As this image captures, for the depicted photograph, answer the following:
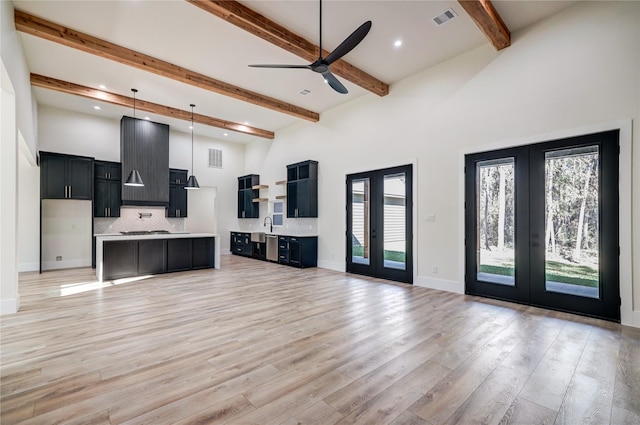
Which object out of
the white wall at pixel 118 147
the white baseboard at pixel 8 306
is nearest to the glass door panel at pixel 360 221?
the white wall at pixel 118 147

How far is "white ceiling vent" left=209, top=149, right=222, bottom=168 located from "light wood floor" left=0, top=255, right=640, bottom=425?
21.5ft

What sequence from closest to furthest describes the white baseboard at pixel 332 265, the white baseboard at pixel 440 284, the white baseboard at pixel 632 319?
the white baseboard at pixel 632 319 → the white baseboard at pixel 440 284 → the white baseboard at pixel 332 265

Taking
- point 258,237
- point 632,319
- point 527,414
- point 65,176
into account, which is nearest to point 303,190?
point 258,237

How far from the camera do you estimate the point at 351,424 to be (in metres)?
1.81

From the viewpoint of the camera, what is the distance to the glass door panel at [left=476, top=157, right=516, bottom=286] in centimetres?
452

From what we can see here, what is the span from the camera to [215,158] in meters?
10.4

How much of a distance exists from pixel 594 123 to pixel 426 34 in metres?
2.56

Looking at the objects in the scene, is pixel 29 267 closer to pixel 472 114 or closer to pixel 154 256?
pixel 154 256

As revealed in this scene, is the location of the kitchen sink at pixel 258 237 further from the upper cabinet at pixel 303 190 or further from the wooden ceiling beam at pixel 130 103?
the wooden ceiling beam at pixel 130 103

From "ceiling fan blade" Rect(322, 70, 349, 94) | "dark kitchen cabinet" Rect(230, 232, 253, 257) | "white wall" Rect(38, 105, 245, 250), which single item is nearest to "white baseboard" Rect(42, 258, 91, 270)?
"white wall" Rect(38, 105, 245, 250)

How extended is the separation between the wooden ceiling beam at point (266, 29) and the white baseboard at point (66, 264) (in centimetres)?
747

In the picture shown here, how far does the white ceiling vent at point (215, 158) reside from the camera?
33.8 feet

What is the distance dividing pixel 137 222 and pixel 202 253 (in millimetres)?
2802

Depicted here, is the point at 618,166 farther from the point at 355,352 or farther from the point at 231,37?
the point at 231,37
